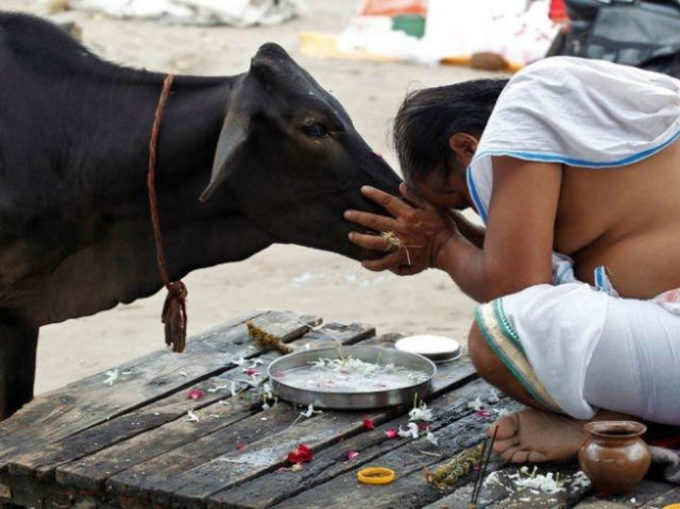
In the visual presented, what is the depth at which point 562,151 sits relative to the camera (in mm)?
3590

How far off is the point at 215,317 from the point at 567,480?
3.30 m

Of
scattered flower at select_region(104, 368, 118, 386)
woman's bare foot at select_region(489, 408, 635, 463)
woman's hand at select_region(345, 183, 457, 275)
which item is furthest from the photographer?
scattered flower at select_region(104, 368, 118, 386)

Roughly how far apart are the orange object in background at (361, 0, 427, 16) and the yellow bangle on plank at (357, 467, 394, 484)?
29.7 feet

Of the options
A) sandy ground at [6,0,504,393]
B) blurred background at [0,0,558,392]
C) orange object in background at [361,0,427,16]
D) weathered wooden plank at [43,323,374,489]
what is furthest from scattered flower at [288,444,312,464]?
orange object in background at [361,0,427,16]

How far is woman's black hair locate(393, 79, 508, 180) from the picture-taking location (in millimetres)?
3850

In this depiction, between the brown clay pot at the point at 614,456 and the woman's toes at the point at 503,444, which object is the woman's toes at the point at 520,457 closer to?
the woman's toes at the point at 503,444

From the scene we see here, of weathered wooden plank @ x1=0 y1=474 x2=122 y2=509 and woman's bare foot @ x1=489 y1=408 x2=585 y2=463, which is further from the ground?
woman's bare foot @ x1=489 y1=408 x2=585 y2=463

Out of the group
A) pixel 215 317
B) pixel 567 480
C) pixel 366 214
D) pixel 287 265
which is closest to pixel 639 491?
pixel 567 480

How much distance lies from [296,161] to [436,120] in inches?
17.7

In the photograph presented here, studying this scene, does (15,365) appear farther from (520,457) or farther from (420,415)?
(520,457)

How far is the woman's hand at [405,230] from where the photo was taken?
156 inches

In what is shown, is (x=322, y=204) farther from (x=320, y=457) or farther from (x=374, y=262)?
(x=320, y=457)

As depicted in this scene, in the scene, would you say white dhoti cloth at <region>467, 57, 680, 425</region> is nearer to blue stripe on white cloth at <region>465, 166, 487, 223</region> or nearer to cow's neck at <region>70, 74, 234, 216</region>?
blue stripe on white cloth at <region>465, 166, 487, 223</region>

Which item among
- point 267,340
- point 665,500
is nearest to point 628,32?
point 267,340
